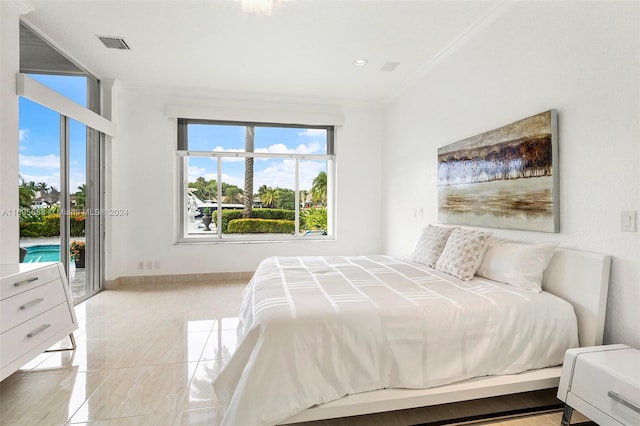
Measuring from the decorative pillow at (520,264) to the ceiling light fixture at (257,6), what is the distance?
259 cm

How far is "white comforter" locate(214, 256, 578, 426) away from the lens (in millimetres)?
1488

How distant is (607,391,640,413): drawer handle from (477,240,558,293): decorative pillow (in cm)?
66

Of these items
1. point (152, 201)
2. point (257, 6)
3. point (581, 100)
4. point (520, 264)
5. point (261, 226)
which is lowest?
point (520, 264)

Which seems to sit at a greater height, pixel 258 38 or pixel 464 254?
pixel 258 38

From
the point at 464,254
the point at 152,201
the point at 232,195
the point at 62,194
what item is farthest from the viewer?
the point at 232,195

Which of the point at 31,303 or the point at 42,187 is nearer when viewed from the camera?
the point at 31,303

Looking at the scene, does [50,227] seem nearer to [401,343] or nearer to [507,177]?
[401,343]

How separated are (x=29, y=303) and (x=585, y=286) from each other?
11.3 ft

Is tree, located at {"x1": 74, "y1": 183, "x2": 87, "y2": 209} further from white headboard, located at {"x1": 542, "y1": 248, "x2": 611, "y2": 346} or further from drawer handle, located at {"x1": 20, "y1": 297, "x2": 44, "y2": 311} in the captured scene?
white headboard, located at {"x1": 542, "y1": 248, "x2": 611, "y2": 346}

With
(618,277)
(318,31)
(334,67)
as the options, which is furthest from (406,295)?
(334,67)

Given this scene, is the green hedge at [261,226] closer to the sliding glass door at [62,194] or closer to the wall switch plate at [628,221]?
the sliding glass door at [62,194]

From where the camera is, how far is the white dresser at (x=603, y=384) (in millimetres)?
1375

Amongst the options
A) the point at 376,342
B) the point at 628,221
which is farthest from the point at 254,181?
the point at 628,221

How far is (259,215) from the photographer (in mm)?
5070
